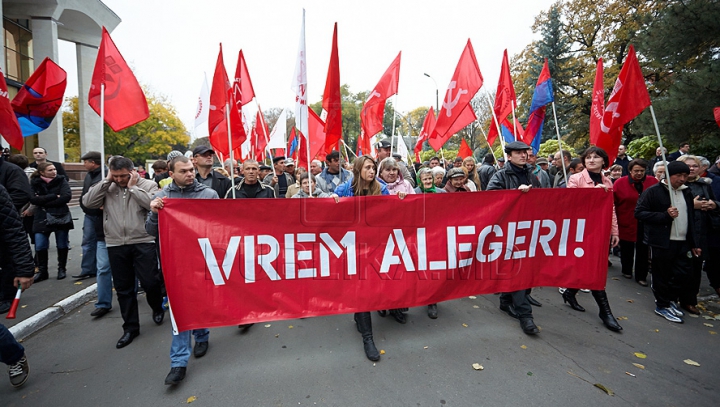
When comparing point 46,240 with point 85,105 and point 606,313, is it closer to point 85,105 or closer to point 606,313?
point 606,313

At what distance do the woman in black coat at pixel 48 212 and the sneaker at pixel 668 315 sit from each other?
28.3ft

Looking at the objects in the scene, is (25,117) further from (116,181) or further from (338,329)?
(338,329)

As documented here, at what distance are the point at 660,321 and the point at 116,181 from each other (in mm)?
6365

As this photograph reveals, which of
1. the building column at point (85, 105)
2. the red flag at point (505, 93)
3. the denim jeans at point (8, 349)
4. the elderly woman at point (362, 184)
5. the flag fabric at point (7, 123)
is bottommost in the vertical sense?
the denim jeans at point (8, 349)

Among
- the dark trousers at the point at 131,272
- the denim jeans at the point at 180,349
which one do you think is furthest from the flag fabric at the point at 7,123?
the denim jeans at the point at 180,349

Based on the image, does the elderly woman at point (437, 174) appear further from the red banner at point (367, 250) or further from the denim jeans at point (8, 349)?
the denim jeans at point (8, 349)

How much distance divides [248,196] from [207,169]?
0.84 metres

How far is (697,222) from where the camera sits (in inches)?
175

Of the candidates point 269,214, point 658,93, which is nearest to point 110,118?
point 269,214

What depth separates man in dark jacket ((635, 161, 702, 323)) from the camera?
14.3 ft

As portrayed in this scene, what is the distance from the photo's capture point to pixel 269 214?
3.27 m

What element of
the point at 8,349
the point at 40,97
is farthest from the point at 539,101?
the point at 40,97

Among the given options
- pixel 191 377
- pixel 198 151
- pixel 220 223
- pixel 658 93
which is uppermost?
pixel 658 93

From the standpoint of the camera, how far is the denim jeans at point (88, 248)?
544 cm
